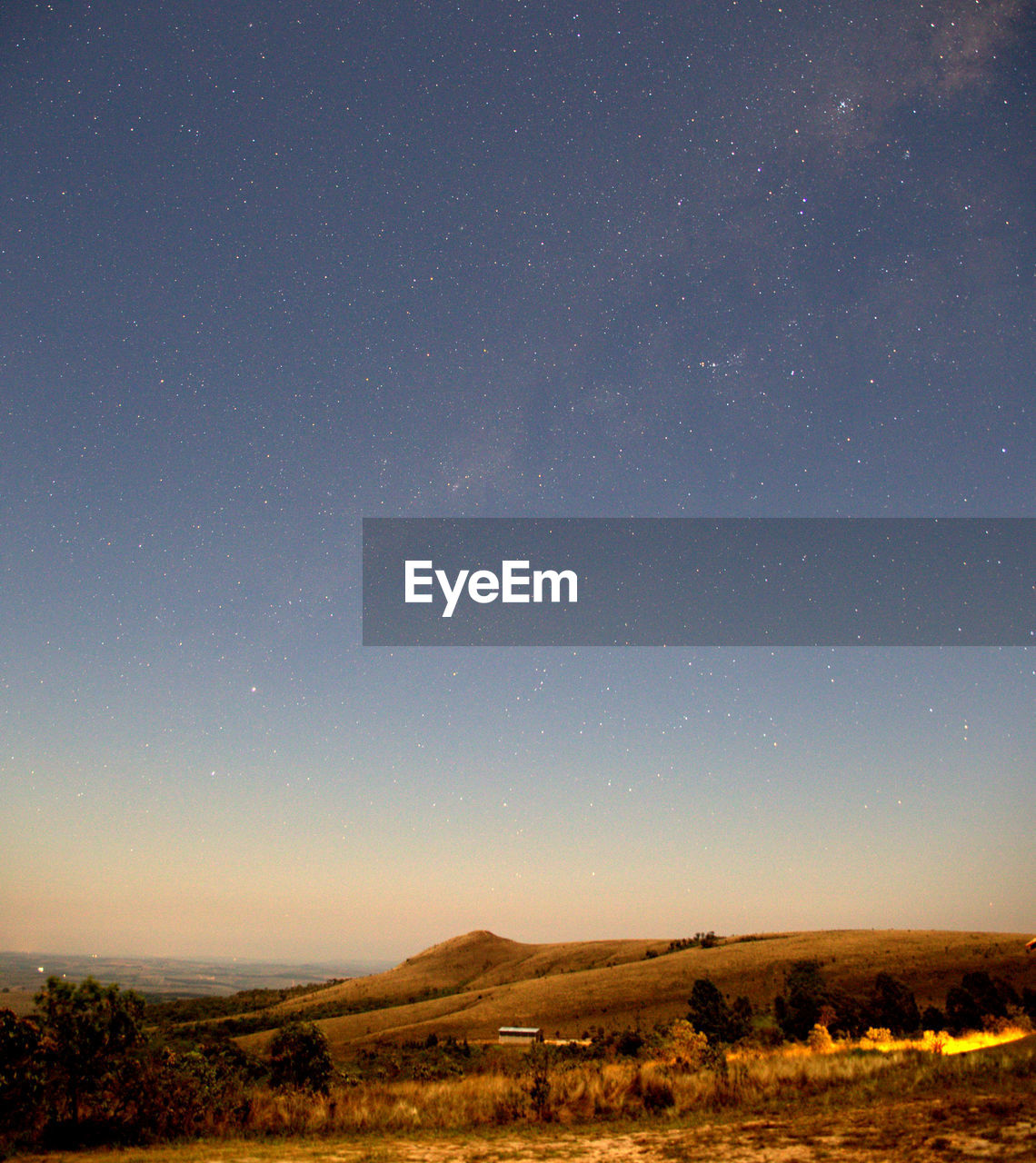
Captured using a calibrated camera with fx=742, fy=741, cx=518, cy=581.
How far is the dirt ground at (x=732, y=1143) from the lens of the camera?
1025 cm

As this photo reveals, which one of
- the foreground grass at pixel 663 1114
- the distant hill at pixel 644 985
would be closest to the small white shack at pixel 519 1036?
the distant hill at pixel 644 985

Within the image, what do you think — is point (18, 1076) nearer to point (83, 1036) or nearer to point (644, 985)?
point (83, 1036)

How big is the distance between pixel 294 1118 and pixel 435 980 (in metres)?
104

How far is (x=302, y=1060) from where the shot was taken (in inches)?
830

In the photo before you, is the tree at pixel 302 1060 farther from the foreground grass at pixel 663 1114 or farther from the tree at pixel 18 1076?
the tree at pixel 18 1076

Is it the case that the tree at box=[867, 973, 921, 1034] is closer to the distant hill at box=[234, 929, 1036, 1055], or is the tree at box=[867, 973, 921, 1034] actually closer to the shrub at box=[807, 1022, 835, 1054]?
the shrub at box=[807, 1022, 835, 1054]

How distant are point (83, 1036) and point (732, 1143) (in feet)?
42.2

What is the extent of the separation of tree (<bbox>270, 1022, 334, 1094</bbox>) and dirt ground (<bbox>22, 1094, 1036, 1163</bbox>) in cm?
725

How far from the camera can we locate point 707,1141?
38.7 feet

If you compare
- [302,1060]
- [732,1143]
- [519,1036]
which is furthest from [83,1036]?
[519,1036]

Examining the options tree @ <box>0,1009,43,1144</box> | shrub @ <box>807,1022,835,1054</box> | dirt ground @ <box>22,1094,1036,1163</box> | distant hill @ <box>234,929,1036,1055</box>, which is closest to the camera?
dirt ground @ <box>22,1094,1036,1163</box>

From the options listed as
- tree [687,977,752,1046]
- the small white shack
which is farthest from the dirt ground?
the small white shack

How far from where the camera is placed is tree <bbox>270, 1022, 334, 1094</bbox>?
20375mm

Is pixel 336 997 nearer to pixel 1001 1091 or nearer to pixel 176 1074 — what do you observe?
pixel 176 1074
